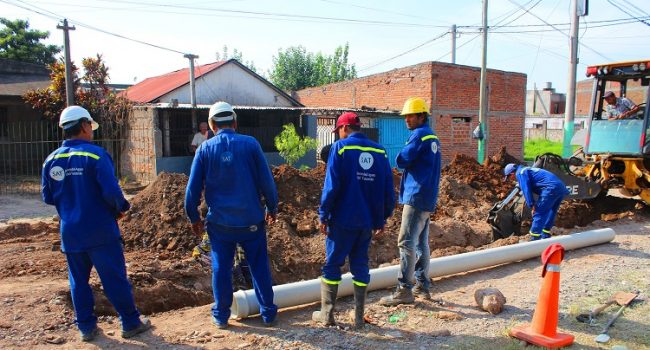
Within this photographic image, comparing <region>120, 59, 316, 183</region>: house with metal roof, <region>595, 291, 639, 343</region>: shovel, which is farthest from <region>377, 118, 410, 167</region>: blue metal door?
<region>595, 291, 639, 343</region>: shovel

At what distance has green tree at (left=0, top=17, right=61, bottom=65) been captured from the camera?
2783 cm

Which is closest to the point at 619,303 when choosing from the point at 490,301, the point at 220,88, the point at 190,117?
the point at 490,301

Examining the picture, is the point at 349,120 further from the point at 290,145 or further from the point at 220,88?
the point at 220,88

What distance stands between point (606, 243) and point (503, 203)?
5.35 feet

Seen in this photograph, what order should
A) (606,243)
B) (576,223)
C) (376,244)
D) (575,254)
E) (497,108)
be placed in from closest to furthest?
(575,254), (606,243), (376,244), (576,223), (497,108)

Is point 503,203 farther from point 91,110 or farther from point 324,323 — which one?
point 91,110

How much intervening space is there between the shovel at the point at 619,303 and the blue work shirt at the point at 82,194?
412 cm

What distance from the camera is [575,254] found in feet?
23.0

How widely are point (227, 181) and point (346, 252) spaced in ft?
3.85

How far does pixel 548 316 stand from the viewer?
403cm

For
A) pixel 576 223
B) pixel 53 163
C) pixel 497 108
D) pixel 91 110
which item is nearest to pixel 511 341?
pixel 53 163

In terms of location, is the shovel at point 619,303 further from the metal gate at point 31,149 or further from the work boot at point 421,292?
the metal gate at point 31,149

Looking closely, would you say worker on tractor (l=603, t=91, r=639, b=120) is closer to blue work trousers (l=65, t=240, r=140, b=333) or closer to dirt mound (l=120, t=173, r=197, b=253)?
dirt mound (l=120, t=173, r=197, b=253)

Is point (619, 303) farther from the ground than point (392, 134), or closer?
closer
